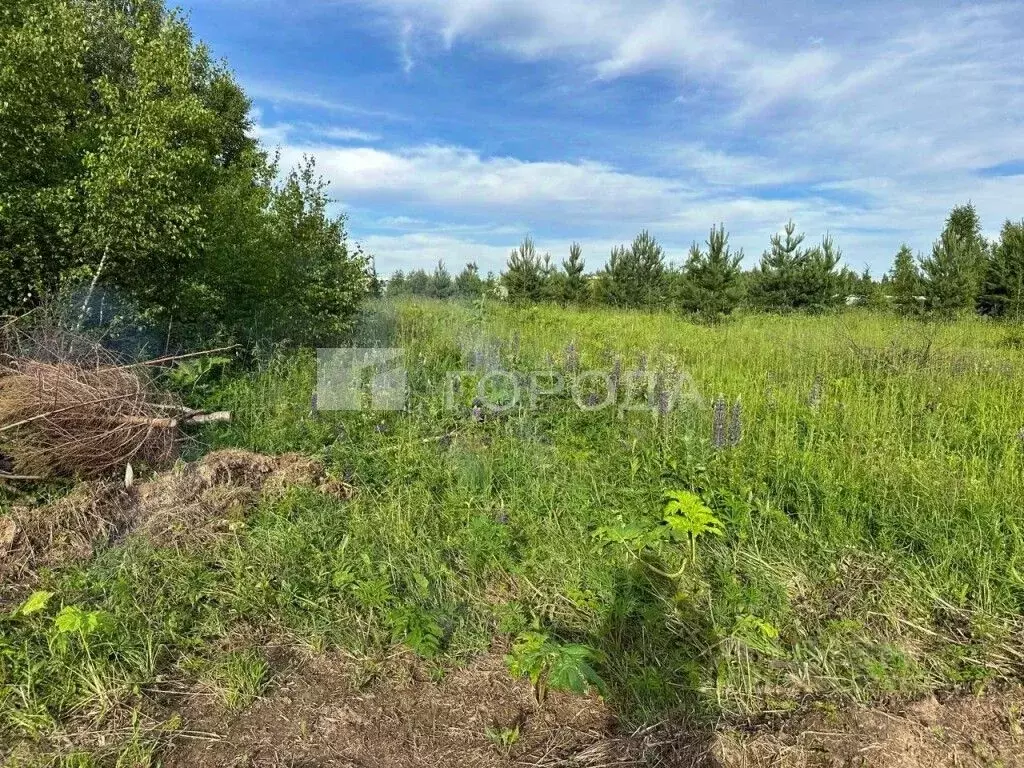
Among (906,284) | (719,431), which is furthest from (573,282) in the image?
(719,431)

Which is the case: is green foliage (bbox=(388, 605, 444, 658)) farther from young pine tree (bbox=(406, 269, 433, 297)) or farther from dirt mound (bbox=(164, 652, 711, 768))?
young pine tree (bbox=(406, 269, 433, 297))

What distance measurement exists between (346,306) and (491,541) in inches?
230

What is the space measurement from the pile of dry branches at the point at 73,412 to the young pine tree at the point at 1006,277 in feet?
55.2

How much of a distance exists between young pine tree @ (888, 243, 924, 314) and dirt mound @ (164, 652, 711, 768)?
16.5 metres

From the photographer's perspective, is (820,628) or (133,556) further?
(133,556)

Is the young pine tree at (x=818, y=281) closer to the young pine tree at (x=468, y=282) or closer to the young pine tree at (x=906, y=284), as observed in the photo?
the young pine tree at (x=906, y=284)

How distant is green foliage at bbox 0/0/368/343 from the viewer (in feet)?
16.9

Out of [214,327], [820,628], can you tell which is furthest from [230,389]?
[820,628]

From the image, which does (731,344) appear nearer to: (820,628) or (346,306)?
(346,306)

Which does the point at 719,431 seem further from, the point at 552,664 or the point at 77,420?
the point at 77,420

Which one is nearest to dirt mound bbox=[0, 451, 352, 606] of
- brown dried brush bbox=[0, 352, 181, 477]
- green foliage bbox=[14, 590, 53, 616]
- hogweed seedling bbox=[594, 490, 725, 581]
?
brown dried brush bbox=[0, 352, 181, 477]

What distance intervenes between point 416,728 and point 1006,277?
18457 mm

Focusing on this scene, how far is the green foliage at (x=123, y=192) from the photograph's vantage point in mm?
5141

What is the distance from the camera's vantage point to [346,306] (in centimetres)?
823
